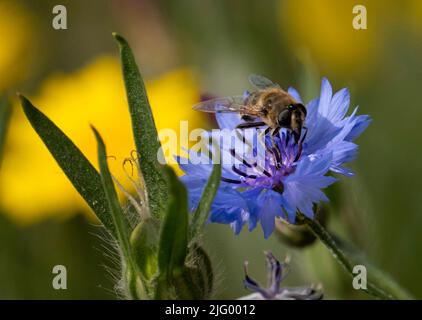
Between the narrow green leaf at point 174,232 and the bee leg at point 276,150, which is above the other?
the bee leg at point 276,150

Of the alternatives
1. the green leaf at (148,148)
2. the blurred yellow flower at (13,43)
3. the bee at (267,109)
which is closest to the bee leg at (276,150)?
the bee at (267,109)

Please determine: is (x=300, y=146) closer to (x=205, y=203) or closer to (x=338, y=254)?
(x=338, y=254)

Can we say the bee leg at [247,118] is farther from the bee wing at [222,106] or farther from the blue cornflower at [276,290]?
the blue cornflower at [276,290]

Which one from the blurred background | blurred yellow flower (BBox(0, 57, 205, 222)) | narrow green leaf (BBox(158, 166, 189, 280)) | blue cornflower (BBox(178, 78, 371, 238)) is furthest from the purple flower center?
blurred yellow flower (BBox(0, 57, 205, 222))

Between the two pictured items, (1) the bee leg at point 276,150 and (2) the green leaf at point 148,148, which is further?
(1) the bee leg at point 276,150

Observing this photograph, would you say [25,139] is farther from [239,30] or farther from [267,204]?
[267,204]

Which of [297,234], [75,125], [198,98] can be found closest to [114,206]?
[297,234]
